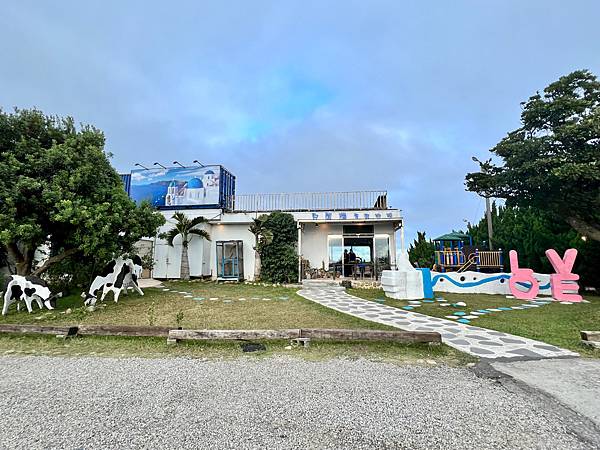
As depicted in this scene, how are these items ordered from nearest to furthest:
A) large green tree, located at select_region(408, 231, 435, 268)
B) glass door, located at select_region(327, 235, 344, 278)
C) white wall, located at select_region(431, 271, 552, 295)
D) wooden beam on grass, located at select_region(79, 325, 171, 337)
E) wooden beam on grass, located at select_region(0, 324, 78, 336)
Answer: wooden beam on grass, located at select_region(79, 325, 171, 337), wooden beam on grass, located at select_region(0, 324, 78, 336), white wall, located at select_region(431, 271, 552, 295), glass door, located at select_region(327, 235, 344, 278), large green tree, located at select_region(408, 231, 435, 268)

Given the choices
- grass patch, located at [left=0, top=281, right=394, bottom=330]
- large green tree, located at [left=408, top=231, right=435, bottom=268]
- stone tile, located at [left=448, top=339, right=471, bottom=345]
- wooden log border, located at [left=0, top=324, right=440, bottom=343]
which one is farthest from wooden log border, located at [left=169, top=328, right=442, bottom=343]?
large green tree, located at [left=408, top=231, right=435, bottom=268]

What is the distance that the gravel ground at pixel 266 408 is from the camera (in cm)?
205

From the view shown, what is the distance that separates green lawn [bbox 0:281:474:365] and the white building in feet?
15.2

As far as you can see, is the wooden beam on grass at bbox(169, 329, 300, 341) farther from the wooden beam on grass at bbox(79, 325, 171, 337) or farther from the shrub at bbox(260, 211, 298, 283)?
the shrub at bbox(260, 211, 298, 283)

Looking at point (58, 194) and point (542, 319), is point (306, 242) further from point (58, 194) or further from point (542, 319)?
point (58, 194)

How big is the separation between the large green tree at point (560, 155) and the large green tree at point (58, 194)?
13172mm

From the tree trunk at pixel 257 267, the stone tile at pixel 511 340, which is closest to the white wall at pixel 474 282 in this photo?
the stone tile at pixel 511 340

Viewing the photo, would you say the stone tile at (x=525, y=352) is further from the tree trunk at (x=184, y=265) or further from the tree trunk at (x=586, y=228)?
the tree trunk at (x=184, y=265)

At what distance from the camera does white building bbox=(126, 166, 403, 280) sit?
566 inches

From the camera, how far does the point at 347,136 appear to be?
20641mm

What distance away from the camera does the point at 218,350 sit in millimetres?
4273

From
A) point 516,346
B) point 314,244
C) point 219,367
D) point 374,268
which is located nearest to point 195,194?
point 314,244

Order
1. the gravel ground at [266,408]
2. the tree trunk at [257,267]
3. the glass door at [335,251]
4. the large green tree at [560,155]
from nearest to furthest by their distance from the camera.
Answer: the gravel ground at [266,408]
the large green tree at [560,155]
the tree trunk at [257,267]
the glass door at [335,251]

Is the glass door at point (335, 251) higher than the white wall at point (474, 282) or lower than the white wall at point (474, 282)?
higher
